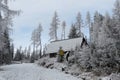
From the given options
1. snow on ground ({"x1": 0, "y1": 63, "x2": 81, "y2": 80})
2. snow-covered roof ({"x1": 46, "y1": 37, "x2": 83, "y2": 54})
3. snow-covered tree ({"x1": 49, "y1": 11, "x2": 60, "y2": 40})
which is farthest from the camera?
snow-covered tree ({"x1": 49, "y1": 11, "x2": 60, "y2": 40})

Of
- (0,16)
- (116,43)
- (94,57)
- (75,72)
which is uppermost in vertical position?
(0,16)

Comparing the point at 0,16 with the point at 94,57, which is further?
the point at 94,57

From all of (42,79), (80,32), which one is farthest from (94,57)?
(80,32)

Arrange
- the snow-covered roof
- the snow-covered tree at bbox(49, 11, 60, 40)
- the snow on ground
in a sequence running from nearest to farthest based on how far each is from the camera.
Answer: the snow on ground < the snow-covered roof < the snow-covered tree at bbox(49, 11, 60, 40)

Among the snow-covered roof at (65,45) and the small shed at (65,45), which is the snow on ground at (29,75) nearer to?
the snow-covered roof at (65,45)

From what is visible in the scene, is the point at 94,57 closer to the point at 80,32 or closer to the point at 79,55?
the point at 79,55

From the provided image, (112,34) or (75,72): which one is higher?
(112,34)

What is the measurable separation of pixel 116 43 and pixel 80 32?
44187mm

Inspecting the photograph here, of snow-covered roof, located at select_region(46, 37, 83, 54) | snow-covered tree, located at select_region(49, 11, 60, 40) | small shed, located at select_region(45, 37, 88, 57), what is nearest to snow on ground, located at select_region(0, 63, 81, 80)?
snow-covered roof, located at select_region(46, 37, 83, 54)

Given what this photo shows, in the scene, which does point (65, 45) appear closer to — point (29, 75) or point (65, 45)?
point (65, 45)

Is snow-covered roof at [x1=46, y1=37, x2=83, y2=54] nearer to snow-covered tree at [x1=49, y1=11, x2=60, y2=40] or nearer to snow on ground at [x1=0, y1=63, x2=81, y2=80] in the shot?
snow on ground at [x1=0, y1=63, x2=81, y2=80]

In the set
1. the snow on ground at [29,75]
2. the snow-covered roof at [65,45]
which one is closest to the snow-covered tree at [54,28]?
the snow-covered roof at [65,45]

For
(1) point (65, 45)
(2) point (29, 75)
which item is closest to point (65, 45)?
(1) point (65, 45)

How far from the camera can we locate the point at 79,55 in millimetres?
27641
